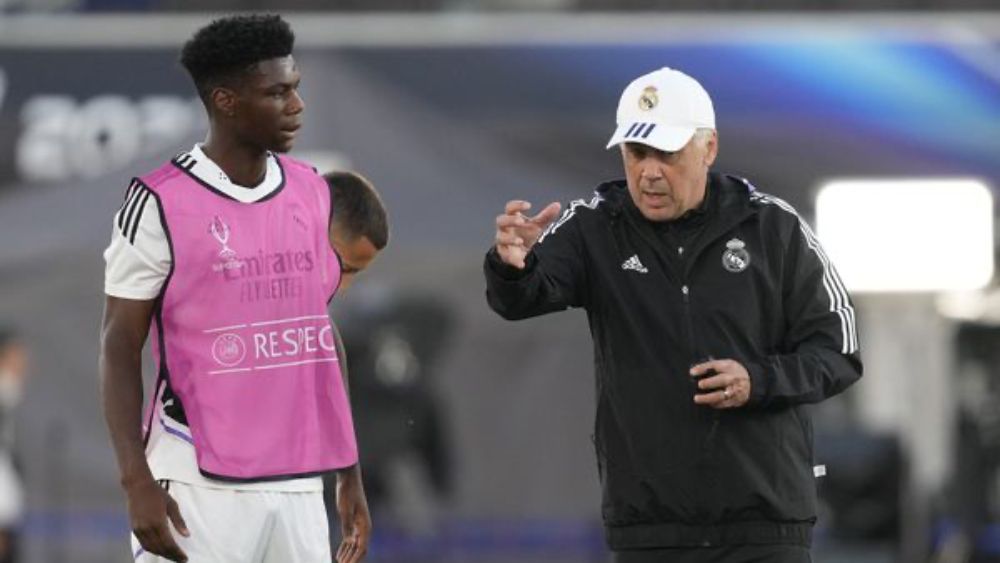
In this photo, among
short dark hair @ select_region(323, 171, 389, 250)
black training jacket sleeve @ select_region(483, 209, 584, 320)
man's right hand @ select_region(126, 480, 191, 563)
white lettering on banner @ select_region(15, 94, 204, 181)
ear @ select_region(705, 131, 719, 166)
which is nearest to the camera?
man's right hand @ select_region(126, 480, 191, 563)

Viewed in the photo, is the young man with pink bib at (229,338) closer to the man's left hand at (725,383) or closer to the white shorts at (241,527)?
the white shorts at (241,527)

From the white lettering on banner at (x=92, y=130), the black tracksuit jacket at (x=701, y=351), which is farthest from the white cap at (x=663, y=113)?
the white lettering on banner at (x=92, y=130)

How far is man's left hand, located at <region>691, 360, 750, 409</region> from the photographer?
5.12m

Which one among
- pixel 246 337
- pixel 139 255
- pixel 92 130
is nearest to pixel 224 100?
pixel 139 255

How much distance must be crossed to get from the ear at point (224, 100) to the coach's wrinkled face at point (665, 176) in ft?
2.77

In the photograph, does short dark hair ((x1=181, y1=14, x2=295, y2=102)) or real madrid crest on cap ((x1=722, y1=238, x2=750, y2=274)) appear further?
real madrid crest on cap ((x1=722, y1=238, x2=750, y2=274))

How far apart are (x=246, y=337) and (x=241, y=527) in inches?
15.2

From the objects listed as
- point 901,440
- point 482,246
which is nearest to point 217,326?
point 482,246

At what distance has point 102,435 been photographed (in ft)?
36.8

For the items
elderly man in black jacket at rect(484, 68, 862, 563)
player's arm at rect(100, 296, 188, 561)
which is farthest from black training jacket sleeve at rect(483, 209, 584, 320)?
player's arm at rect(100, 296, 188, 561)

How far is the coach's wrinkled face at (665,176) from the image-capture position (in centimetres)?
532

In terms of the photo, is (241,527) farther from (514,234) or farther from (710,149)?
(710,149)

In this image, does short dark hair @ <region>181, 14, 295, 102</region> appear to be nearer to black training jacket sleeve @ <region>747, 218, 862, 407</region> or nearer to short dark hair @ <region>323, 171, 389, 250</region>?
short dark hair @ <region>323, 171, 389, 250</region>

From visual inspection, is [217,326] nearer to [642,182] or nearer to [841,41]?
[642,182]
